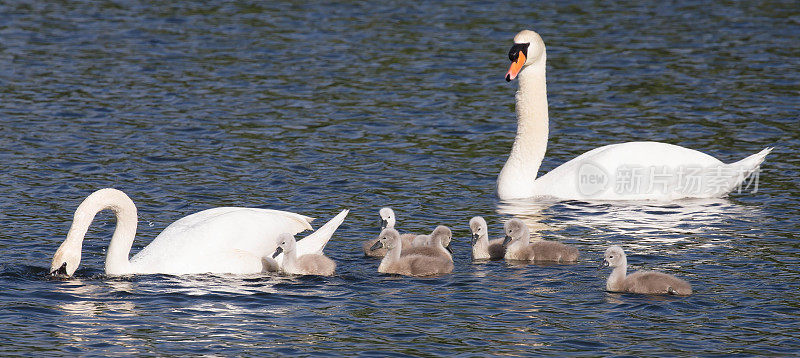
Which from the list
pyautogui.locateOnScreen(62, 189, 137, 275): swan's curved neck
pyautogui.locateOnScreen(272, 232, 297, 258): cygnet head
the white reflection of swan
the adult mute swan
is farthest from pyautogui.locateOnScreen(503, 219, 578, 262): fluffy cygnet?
pyautogui.locateOnScreen(62, 189, 137, 275): swan's curved neck

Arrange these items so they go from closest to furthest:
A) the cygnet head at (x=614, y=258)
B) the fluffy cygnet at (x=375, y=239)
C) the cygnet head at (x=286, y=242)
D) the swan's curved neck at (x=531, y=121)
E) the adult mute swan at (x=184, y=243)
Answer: the cygnet head at (x=614, y=258) → the adult mute swan at (x=184, y=243) → the cygnet head at (x=286, y=242) → the fluffy cygnet at (x=375, y=239) → the swan's curved neck at (x=531, y=121)

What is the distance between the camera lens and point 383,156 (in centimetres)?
1633

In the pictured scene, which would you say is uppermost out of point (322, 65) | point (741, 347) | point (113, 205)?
point (322, 65)

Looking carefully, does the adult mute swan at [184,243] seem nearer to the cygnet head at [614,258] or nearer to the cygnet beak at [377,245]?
the cygnet beak at [377,245]

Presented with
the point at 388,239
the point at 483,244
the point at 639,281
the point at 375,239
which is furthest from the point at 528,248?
the point at 639,281

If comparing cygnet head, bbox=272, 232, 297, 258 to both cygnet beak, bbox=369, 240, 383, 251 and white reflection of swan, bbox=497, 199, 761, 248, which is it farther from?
white reflection of swan, bbox=497, 199, 761, 248

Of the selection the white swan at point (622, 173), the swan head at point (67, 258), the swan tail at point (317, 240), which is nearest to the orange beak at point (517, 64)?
the white swan at point (622, 173)

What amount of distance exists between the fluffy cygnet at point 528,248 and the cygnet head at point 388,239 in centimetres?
108

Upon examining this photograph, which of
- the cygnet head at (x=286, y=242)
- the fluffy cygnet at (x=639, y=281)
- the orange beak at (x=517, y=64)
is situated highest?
the orange beak at (x=517, y=64)

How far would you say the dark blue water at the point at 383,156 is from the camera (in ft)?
32.2

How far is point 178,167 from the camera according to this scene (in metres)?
15.7

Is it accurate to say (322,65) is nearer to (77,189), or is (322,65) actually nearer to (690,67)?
(690,67)

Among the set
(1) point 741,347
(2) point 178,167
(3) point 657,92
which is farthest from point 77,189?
(3) point 657,92

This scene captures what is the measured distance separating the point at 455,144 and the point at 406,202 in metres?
3.08
